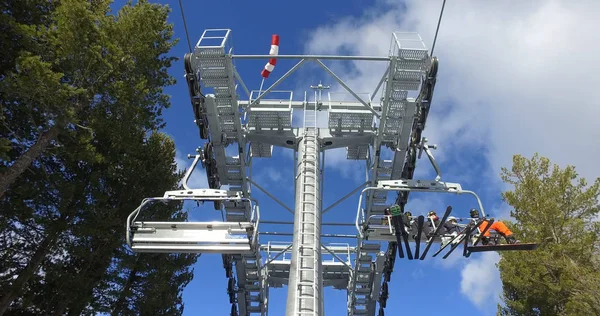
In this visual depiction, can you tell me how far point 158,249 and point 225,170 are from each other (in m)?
4.73

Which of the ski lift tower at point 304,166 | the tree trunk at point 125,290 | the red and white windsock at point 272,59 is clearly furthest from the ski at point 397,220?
the tree trunk at point 125,290

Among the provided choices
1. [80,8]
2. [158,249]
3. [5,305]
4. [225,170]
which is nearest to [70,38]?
[80,8]

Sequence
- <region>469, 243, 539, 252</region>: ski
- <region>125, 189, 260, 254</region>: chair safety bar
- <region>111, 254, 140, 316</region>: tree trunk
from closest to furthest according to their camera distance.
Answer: <region>125, 189, 260, 254</region>: chair safety bar < <region>469, 243, 539, 252</region>: ski < <region>111, 254, 140, 316</region>: tree trunk

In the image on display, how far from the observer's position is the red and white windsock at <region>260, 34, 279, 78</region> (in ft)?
38.7

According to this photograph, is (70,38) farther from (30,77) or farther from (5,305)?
(5,305)

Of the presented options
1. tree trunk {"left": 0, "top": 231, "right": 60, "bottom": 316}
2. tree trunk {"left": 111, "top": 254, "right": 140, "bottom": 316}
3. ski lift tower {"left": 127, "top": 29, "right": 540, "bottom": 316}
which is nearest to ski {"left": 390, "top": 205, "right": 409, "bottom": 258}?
ski lift tower {"left": 127, "top": 29, "right": 540, "bottom": 316}

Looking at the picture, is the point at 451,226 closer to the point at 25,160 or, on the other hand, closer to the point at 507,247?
the point at 507,247

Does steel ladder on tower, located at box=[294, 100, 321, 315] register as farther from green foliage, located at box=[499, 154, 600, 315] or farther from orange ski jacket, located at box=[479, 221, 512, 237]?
green foliage, located at box=[499, 154, 600, 315]

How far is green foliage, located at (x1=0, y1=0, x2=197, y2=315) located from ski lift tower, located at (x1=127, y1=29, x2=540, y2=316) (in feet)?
10.1

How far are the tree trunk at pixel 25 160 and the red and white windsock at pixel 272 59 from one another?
19.6 ft

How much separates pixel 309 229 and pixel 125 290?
908 centimetres

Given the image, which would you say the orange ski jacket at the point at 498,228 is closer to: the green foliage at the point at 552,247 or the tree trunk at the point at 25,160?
the green foliage at the point at 552,247

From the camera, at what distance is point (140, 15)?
14336 mm

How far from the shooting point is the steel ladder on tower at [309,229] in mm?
9867
